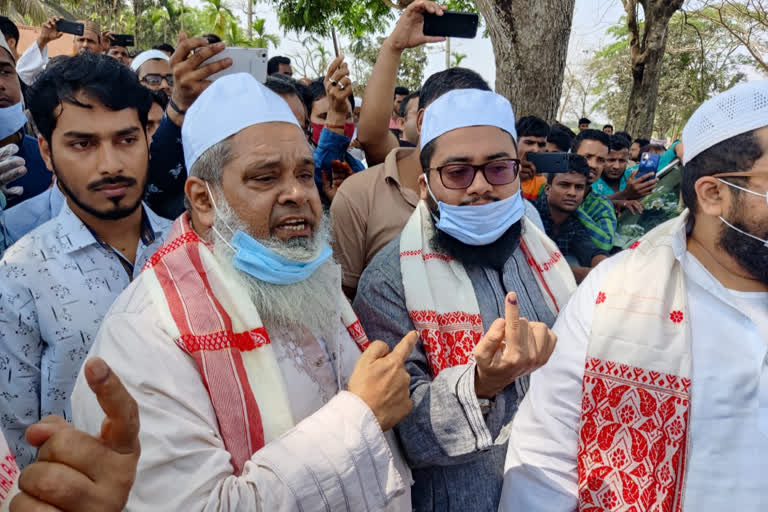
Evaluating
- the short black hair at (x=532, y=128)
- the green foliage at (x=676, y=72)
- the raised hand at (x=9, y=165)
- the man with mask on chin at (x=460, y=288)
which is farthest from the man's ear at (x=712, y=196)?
the green foliage at (x=676, y=72)

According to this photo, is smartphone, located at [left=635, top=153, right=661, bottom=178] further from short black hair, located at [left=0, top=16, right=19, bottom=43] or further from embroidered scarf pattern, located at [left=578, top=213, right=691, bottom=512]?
short black hair, located at [left=0, top=16, right=19, bottom=43]

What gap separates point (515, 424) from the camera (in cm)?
184

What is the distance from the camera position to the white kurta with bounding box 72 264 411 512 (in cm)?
118

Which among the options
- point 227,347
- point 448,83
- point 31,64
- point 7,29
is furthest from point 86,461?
point 31,64

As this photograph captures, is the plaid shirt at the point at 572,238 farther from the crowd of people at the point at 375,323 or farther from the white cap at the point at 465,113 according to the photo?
the white cap at the point at 465,113

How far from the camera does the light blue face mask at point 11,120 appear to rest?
8.95 feet

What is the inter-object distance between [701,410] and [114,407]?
1.54 metres

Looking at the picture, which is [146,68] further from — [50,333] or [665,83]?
[665,83]

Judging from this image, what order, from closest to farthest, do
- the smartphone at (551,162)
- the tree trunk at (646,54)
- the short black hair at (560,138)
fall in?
1. the smartphone at (551,162)
2. the short black hair at (560,138)
3. the tree trunk at (646,54)

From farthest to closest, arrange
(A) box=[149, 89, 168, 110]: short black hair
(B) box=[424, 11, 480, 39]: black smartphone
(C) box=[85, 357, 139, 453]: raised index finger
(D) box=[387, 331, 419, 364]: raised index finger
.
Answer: (A) box=[149, 89, 168, 110]: short black hair, (B) box=[424, 11, 480, 39]: black smartphone, (D) box=[387, 331, 419, 364]: raised index finger, (C) box=[85, 357, 139, 453]: raised index finger

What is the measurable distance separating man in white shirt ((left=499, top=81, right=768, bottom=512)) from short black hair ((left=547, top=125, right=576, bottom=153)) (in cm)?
366

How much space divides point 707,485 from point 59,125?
2.26 meters

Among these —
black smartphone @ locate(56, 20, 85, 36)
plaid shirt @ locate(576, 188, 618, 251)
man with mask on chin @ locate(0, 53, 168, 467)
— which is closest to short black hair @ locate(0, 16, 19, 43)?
black smartphone @ locate(56, 20, 85, 36)

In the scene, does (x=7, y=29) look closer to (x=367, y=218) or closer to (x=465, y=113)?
(x=367, y=218)
